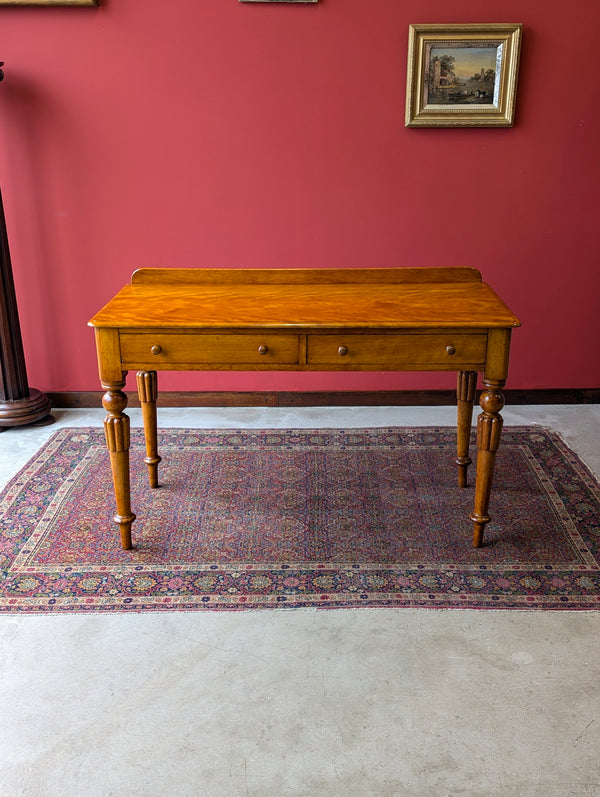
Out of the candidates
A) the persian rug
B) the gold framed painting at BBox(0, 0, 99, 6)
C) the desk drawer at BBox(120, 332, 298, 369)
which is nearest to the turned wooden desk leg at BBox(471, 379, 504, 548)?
the persian rug

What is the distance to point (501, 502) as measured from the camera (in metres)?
3.35

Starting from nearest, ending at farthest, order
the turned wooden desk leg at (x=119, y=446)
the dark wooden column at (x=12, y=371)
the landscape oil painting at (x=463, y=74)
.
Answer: the turned wooden desk leg at (x=119, y=446)
the landscape oil painting at (x=463, y=74)
the dark wooden column at (x=12, y=371)

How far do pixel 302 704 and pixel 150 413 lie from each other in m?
1.53

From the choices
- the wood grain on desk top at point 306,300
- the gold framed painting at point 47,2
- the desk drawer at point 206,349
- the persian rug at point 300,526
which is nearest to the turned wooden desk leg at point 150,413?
the persian rug at point 300,526

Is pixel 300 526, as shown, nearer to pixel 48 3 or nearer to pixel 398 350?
pixel 398 350

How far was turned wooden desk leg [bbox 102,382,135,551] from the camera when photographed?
9.20 ft

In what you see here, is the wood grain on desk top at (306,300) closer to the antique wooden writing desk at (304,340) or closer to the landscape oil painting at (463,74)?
the antique wooden writing desk at (304,340)

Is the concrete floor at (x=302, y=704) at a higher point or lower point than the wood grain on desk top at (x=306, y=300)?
lower

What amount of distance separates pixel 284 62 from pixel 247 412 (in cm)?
179

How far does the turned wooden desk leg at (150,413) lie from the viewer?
3303 mm

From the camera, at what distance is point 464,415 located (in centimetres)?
339

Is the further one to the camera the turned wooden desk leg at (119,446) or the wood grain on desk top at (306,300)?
the turned wooden desk leg at (119,446)

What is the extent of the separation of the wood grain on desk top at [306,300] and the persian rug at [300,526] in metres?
0.88

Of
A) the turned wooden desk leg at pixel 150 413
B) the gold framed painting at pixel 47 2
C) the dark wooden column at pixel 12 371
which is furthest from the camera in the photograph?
the dark wooden column at pixel 12 371
